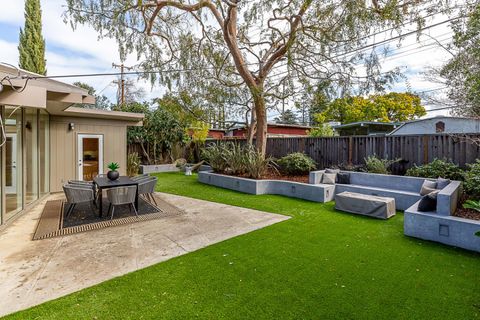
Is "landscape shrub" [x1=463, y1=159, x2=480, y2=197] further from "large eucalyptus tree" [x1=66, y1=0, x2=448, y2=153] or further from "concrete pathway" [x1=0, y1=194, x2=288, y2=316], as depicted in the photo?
"concrete pathway" [x1=0, y1=194, x2=288, y2=316]

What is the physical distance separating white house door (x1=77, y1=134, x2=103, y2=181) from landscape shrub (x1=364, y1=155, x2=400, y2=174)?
8932mm

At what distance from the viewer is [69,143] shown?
8.61 m

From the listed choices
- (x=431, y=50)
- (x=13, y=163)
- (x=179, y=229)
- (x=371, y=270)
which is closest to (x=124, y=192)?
(x=179, y=229)

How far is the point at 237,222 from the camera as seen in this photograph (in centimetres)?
518

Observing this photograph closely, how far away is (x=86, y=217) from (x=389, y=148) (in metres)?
8.16

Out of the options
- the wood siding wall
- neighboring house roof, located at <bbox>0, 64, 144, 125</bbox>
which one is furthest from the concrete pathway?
the wood siding wall

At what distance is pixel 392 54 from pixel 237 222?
21.1 feet

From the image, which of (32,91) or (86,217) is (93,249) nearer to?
(86,217)

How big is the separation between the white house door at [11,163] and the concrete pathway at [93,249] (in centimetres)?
69

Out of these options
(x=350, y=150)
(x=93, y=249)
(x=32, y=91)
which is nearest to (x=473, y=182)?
(x=350, y=150)

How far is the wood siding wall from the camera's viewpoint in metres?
8.25

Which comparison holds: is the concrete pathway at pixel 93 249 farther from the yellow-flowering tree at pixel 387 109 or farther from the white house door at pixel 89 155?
the yellow-flowering tree at pixel 387 109

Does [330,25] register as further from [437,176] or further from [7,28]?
[7,28]

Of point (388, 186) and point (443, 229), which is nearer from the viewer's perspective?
point (443, 229)
